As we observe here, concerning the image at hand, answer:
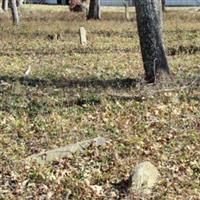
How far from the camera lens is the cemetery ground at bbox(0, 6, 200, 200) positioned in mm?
7555

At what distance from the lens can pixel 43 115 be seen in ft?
35.0

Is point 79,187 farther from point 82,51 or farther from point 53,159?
point 82,51

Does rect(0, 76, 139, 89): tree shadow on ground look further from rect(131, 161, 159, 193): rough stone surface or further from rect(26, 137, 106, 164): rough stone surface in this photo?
rect(131, 161, 159, 193): rough stone surface

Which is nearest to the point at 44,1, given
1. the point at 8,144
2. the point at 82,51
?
the point at 82,51

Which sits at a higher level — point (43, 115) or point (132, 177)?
point (132, 177)

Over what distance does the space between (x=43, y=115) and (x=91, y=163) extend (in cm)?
259

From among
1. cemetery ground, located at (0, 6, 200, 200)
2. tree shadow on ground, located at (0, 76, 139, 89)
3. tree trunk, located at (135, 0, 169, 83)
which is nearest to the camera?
cemetery ground, located at (0, 6, 200, 200)

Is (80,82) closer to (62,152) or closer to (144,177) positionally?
(62,152)

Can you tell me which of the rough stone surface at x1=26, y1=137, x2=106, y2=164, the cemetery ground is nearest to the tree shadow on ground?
the cemetery ground

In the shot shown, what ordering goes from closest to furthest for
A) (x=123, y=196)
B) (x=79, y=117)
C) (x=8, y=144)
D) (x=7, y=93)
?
(x=123, y=196) → (x=8, y=144) → (x=79, y=117) → (x=7, y=93)

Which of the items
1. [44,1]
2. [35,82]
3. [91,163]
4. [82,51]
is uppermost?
[91,163]

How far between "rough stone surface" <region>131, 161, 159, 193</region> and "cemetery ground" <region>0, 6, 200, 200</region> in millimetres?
98

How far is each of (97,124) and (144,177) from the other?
2927mm

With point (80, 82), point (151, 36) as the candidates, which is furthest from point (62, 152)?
point (80, 82)
